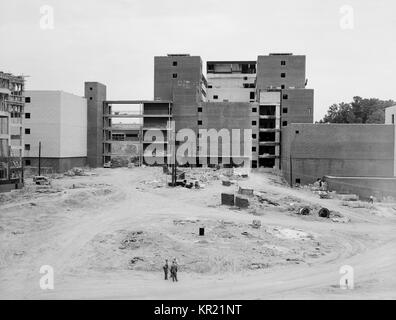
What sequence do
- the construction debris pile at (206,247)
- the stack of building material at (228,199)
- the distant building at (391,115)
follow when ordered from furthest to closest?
1. the distant building at (391,115)
2. the stack of building material at (228,199)
3. the construction debris pile at (206,247)

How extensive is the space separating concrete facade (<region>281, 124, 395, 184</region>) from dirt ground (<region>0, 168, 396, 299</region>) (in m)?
17.2

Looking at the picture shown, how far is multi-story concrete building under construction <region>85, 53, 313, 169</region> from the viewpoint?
68.3m

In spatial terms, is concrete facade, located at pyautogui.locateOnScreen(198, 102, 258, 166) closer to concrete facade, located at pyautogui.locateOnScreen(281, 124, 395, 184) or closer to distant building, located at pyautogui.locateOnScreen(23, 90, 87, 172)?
concrete facade, located at pyautogui.locateOnScreen(281, 124, 395, 184)

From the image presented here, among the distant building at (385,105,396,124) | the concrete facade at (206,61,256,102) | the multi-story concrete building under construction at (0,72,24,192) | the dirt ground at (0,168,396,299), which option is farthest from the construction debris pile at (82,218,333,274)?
the concrete facade at (206,61,256,102)

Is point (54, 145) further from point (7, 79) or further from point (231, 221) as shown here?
point (231, 221)

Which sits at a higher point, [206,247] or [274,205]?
[274,205]

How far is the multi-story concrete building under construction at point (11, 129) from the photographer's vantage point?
43.1 m

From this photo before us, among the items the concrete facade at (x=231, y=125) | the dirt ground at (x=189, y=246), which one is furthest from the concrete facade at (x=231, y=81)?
the dirt ground at (x=189, y=246)

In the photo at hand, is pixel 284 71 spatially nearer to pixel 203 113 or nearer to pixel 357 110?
pixel 203 113

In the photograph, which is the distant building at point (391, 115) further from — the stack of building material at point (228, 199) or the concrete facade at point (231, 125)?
the stack of building material at point (228, 199)

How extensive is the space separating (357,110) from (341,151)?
37828 mm

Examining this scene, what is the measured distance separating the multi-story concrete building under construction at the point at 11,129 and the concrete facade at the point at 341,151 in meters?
30.9

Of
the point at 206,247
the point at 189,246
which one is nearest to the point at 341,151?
the point at 206,247

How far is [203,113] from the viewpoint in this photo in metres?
69.3
